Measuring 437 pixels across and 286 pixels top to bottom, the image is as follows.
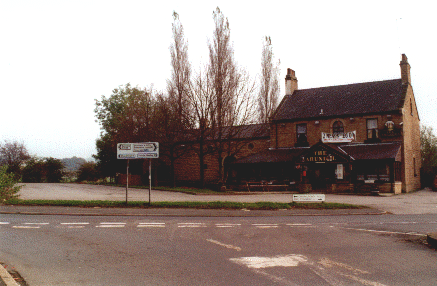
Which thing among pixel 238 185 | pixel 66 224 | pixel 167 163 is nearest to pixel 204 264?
pixel 66 224

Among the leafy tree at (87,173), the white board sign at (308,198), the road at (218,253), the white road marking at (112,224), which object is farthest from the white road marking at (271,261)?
the leafy tree at (87,173)

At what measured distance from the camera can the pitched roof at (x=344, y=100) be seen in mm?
33188

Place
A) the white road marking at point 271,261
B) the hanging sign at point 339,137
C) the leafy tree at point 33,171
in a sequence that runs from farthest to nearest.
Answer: the leafy tree at point 33,171
the hanging sign at point 339,137
the white road marking at point 271,261

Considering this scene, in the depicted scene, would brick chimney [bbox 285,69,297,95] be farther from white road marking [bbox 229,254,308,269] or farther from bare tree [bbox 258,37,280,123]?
white road marking [bbox 229,254,308,269]

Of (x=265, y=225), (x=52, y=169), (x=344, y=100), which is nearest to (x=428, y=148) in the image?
(x=344, y=100)

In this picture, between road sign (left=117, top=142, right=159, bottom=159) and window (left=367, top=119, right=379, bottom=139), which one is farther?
window (left=367, top=119, right=379, bottom=139)

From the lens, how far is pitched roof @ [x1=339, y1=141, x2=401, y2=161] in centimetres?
2970

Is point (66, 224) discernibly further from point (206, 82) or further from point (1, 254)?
point (206, 82)

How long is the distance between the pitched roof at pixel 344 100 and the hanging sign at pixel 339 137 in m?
1.69

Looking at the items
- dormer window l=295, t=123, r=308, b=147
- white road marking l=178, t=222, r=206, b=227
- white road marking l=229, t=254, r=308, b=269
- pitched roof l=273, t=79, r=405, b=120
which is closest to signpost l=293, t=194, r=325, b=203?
white road marking l=178, t=222, r=206, b=227

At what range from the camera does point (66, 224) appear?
42.1 ft

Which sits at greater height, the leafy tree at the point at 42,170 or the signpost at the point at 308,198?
the leafy tree at the point at 42,170

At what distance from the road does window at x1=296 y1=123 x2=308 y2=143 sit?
23.1 m

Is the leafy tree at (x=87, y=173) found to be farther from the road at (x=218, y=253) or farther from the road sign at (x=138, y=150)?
the road at (x=218, y=253)
